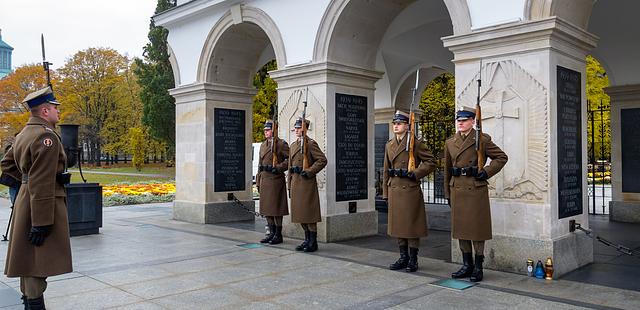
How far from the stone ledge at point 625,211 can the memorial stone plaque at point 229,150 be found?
830 centimetres

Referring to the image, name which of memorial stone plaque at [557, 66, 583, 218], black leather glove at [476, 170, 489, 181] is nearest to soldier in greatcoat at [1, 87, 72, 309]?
black leather glove at [476, 170, 489, 181]

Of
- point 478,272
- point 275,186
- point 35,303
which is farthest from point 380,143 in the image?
point 35,303

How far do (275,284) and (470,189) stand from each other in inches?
97.8

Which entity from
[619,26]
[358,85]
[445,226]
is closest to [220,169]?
[358,85]

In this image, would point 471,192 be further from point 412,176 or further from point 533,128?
point 533,128

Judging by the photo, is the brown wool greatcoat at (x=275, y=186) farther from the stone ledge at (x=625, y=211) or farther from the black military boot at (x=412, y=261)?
the stone ledge at (x=625, y=211)

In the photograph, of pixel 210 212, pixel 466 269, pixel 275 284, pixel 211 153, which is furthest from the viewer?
pixel 211 153

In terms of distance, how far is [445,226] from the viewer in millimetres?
10664

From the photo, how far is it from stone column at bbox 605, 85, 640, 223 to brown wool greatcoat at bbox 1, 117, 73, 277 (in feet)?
36.7

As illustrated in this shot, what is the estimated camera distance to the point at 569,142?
6.80m

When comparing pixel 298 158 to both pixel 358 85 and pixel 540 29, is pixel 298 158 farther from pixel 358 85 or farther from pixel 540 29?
pixel 540 29

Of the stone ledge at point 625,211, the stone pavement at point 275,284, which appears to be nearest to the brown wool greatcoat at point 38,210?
the stone pavement at point 275,284

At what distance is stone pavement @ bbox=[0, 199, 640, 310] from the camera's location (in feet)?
17.6

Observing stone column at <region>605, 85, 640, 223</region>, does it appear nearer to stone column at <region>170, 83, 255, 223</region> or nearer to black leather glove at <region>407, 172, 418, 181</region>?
black leather glove at <region>407, 172, 418, 181</region>
